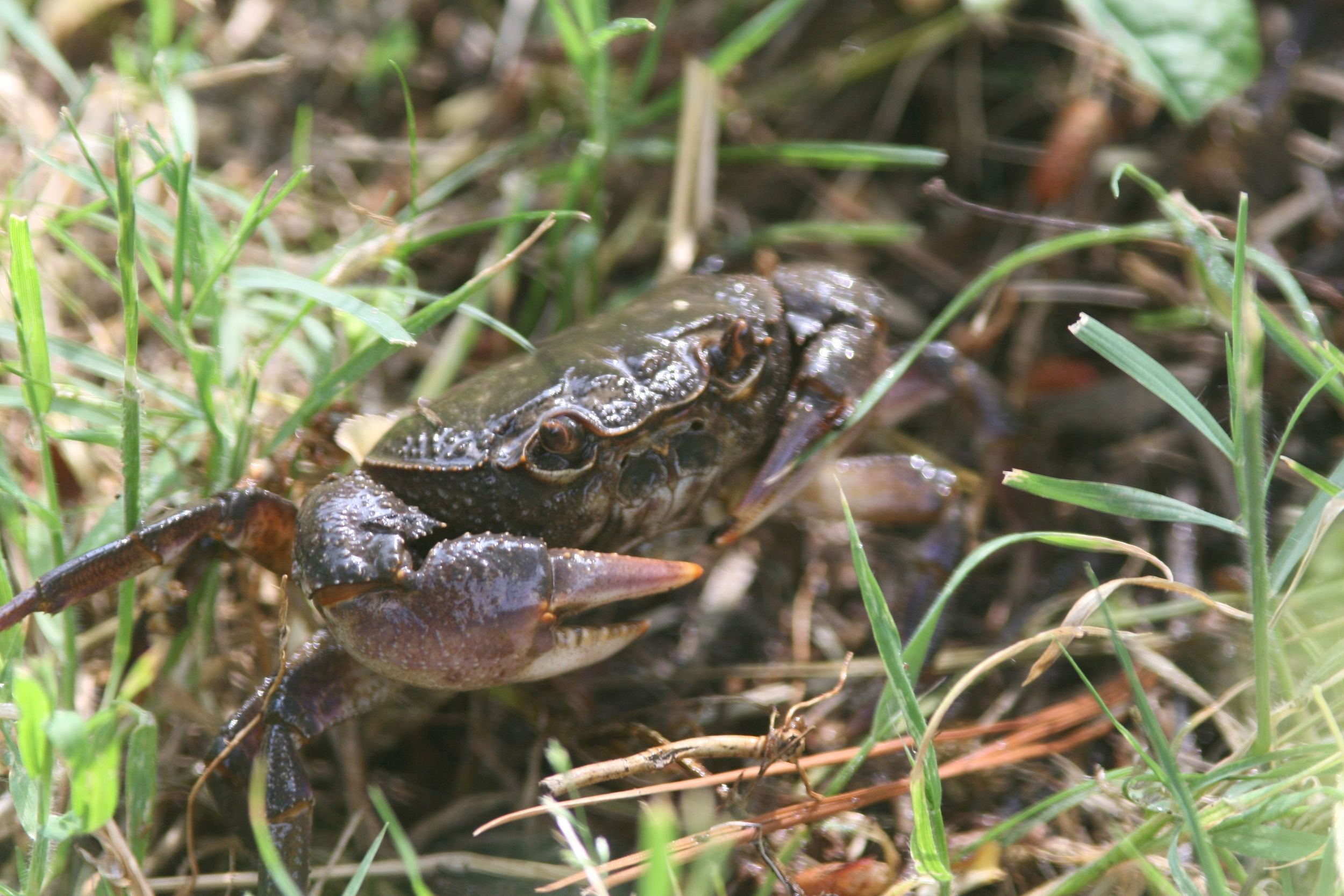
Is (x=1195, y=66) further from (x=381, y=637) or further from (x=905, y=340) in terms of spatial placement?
(x=381, y=637)

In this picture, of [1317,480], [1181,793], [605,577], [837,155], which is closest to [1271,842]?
[1181,793]

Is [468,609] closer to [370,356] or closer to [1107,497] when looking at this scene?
[370,356]

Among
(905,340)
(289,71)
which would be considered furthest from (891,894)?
(289,71)

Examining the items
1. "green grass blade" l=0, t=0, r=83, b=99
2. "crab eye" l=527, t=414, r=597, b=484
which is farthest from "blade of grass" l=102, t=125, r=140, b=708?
"green grass blade" l=0, t=0, r=83, b=99

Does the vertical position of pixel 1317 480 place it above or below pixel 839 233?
below

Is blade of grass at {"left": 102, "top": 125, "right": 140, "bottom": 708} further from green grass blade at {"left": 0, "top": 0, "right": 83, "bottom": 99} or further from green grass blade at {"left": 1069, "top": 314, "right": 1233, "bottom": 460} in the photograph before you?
green grass blade at {"left": 1069, "top": 314, "right": 1233, "bottom": 460}

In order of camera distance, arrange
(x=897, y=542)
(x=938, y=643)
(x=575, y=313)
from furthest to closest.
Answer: (x=575, y=313) < (x=897, y=542) < (x=938, y=643)
